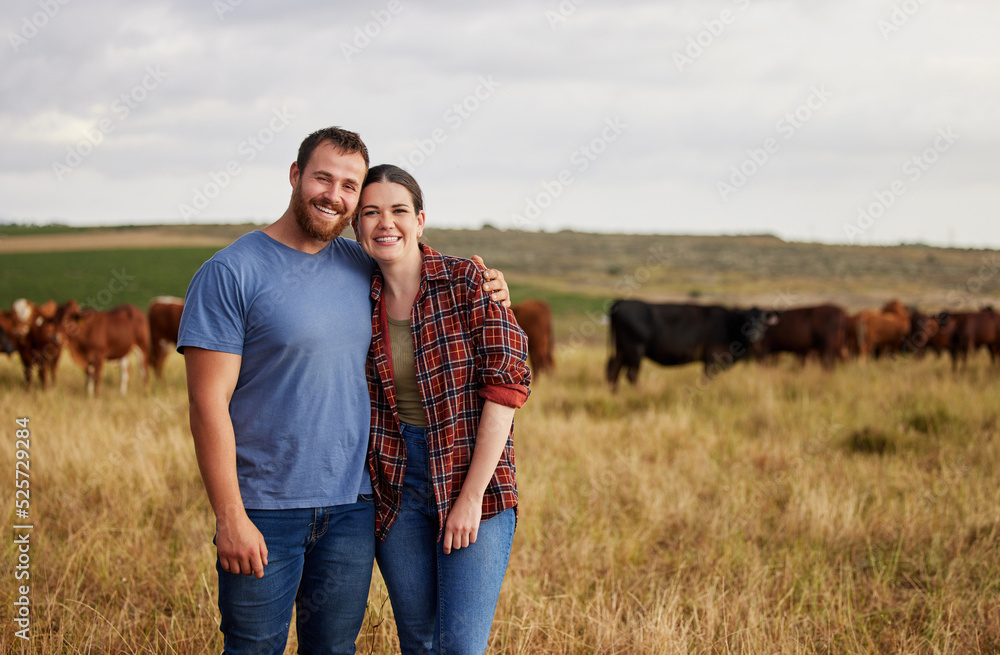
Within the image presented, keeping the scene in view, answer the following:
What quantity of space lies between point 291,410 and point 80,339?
34.8 feet

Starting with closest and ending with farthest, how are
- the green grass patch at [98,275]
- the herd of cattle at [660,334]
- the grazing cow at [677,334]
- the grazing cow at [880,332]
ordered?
the herd of cattle at [660,334] < the grazing cow at [677,334] < the grazing cow at [880,332] < the green grass patch at [98,275]

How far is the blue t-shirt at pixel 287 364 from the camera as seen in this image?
213cm

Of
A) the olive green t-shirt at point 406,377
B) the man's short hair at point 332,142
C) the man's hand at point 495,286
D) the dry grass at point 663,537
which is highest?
the man's short hair at point 332,142

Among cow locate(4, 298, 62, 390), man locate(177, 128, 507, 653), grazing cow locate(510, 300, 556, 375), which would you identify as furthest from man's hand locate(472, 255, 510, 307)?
cow locate(4, 298, 62, 390)

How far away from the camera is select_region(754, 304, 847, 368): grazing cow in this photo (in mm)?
14927

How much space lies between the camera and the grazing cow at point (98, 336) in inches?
429

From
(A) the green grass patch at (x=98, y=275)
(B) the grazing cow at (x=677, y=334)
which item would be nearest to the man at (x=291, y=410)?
(B) the grazing cow at (x=677, y=334)

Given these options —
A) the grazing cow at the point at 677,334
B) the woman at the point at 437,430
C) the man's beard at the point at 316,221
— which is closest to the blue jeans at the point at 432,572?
the woman at the point at 437,430

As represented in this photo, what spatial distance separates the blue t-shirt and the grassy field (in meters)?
1.26

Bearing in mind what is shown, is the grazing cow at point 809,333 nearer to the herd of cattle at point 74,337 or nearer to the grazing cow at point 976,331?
the grazing cow at point 976,331

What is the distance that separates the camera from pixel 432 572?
7.45 feet

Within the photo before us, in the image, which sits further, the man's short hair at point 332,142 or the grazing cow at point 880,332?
the grazing cow at point 880,332

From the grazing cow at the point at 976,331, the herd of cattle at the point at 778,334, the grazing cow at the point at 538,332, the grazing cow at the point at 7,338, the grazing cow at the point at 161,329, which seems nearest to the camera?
the grazing cow at the point at 7,338

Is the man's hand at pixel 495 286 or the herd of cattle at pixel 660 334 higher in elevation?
the man's hand at pixel 495 286
